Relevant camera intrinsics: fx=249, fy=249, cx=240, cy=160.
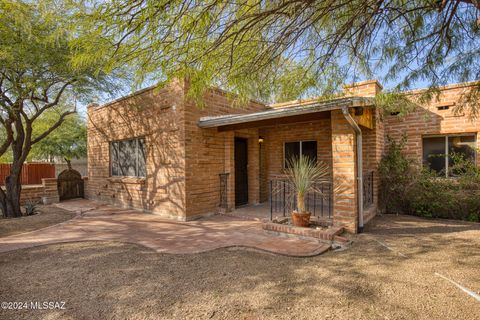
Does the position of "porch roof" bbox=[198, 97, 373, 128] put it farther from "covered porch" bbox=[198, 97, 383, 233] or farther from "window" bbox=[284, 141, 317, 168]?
"window" bbox=[284, 141, 317, 168]

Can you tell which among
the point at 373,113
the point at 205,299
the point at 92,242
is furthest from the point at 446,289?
the point at 92,242

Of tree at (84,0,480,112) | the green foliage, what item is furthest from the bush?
tree at (84,0,480,112)

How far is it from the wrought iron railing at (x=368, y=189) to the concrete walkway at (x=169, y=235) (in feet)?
8.26

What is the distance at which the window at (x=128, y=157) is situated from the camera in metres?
7.75

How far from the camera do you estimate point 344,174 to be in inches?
189

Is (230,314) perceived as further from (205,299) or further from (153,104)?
(153,104)

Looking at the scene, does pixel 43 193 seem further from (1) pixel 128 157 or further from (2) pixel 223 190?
(2) pixel 223 190

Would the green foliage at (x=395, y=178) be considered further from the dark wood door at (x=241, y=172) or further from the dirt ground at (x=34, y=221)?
the dirt ground at (x=34, y=221)

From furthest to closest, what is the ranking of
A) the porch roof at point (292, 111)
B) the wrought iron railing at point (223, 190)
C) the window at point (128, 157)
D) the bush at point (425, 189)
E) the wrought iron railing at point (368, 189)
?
the window at point (128, 157), the wrought iron railing at point (223, 190), the wrought iron railing at point (368, 189), the bush at point (425, 189), the porch roof at point (292, 111)

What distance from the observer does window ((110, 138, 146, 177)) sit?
25.4ft

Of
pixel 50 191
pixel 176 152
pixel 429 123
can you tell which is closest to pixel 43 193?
pixel 50 191

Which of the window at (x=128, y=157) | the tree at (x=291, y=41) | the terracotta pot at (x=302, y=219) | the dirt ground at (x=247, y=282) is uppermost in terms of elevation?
the tree at (x=291, y=41)

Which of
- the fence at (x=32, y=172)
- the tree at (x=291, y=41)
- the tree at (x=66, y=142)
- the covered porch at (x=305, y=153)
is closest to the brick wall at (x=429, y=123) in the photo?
the covered porch at (x=305, y=153)

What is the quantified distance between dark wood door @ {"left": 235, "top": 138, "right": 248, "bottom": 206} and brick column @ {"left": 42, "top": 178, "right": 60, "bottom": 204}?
731 centimetres
